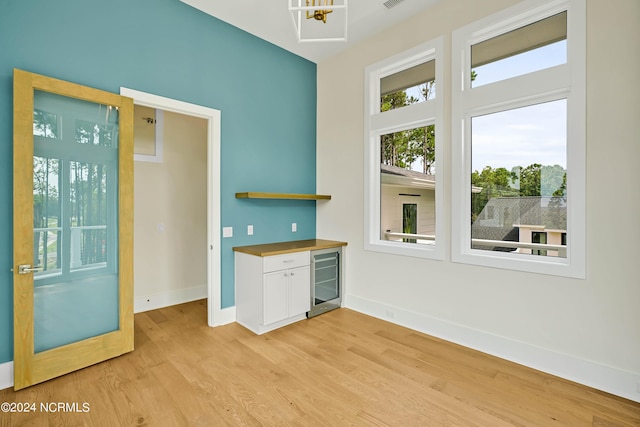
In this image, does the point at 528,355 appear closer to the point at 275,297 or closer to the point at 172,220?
the point at 275,297

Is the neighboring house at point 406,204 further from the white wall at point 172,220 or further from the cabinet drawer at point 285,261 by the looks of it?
the white wall at point 172,220

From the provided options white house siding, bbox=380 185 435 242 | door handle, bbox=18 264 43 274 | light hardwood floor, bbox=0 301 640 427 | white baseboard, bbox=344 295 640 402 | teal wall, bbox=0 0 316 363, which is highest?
teal wall, bbox=0 0 316 363

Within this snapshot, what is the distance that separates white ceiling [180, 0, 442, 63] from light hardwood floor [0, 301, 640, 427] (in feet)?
10.2

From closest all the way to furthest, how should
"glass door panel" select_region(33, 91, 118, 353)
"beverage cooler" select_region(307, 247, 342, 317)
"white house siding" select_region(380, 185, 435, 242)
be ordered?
"glass door panel" select_region(33, 91, 118, 353) → "white house siding" select_region(380, 185, 435, 242) → "beverage cooler" select_region(307, 247, 342, 317)

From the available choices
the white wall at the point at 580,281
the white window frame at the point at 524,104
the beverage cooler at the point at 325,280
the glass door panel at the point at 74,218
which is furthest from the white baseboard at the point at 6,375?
the white window frame at the point at 524,104

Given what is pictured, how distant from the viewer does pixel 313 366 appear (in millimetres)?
2562

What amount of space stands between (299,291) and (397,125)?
223 cm

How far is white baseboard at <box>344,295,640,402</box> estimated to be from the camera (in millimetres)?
2193

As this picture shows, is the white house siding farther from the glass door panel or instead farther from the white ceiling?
the glass door panel

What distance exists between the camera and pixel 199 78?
3240 millimetres

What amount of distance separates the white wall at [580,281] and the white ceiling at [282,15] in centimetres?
16

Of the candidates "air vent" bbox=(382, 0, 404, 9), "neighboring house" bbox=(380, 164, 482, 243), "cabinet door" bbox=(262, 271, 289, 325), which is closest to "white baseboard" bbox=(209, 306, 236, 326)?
"cabinet door" bbox=(262, 271, 289, 325)

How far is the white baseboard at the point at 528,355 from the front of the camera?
219cm

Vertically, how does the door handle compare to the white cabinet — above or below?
above
